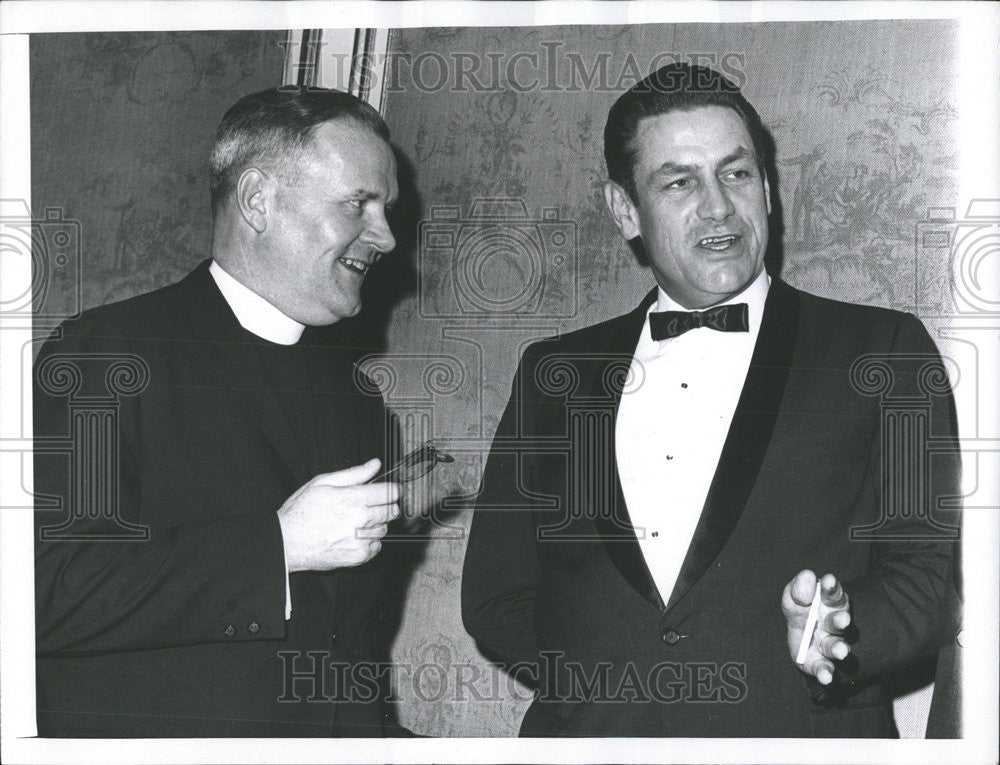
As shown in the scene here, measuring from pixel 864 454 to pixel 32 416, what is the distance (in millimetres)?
2081

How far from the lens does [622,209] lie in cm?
278

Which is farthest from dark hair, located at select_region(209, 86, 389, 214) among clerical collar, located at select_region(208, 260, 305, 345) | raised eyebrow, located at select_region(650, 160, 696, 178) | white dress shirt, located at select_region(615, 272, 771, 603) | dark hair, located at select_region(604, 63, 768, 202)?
white dress shirt, located at select_region(615, 272, 771, 603)

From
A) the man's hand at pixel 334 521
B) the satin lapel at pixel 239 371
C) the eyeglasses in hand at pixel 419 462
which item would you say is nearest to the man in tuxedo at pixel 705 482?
the eyeglasses in hand at pixel 419 462

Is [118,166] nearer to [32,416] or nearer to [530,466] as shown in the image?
[32,416]

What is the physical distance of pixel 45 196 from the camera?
9.40ft

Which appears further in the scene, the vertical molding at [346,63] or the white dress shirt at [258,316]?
the vertical molding at [346,63]

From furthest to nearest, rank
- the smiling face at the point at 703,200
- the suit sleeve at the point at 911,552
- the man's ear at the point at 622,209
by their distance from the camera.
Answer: the man's ear at the point at 622,209
the smiling face at the point at 703,200
the suit sleeve at the point at 911,552

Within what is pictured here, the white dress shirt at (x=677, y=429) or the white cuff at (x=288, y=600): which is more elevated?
the white dress shirt at (x=677, y=429)

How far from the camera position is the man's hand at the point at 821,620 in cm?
228

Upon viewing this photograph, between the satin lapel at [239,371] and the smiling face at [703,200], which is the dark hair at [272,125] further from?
the smiling face at [703,200]

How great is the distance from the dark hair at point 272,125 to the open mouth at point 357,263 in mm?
285

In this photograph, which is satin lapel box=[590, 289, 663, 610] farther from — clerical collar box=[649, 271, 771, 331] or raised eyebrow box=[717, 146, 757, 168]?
→ raised eyebrow box=[717, 146, 757, 168]

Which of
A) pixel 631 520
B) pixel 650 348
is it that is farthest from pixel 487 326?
pixel 631 520

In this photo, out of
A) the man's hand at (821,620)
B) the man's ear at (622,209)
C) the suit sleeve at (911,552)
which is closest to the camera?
the man's hand at (821,620)
